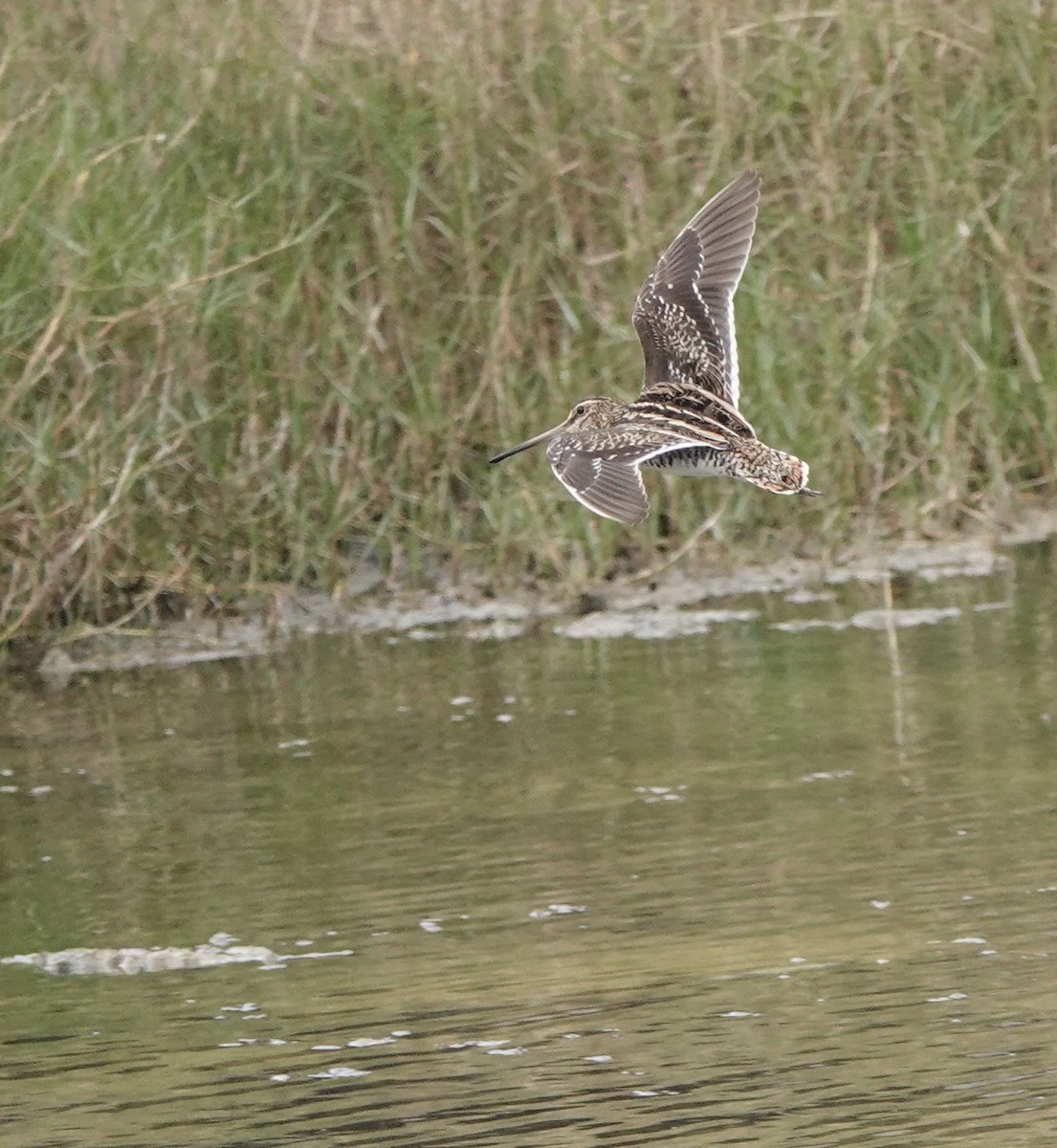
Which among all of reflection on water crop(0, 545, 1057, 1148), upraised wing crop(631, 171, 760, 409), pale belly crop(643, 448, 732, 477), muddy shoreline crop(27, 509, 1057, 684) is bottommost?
reflection on water crop(0, 545, 1057, 1148)

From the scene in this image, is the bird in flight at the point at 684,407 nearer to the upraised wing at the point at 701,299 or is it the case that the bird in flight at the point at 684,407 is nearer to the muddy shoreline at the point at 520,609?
the upraised wing at the point at 701,299

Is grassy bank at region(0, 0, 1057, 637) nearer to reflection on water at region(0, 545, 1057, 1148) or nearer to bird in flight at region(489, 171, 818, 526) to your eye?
reflection on water at region(0, 545, 1057, 1148)

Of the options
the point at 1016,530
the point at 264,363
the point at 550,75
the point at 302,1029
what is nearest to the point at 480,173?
the point at 550,75

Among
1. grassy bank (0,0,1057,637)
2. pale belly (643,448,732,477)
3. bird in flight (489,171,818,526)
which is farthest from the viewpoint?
grassy bank (0,0,1057,637)

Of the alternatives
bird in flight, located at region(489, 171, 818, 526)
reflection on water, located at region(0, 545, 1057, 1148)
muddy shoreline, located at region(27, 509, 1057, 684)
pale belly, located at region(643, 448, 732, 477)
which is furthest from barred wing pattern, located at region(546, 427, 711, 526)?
muddy shoreline, located at region(27, 509, 1057, 684)

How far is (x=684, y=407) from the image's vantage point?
250 inches

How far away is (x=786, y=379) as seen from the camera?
28.4ft

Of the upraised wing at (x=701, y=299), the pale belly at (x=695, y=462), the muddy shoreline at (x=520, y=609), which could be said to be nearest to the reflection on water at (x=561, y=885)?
the muddy shoreline at (x=520, y=609)

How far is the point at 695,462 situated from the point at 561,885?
3.43 ft

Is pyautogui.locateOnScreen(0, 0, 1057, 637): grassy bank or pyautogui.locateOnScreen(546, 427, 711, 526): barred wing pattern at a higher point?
pyautogui.locateOnScreen(0, 0, 1057, 637): grassy bank

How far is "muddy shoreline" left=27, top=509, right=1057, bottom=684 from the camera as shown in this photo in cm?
850

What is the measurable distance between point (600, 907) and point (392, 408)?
3658 mm

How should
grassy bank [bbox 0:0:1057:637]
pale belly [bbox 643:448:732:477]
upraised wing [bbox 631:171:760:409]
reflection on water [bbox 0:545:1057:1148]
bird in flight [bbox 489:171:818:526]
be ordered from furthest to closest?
grassy bank [bbox 0:0:1057:637] < upraised wing [bbox 631:171:760:409] < pale belly [bbox 643:448:732:477] < bird in flight [bbox 489:171:818:526] < reflection on water [bbox 0:545:1057:1148]

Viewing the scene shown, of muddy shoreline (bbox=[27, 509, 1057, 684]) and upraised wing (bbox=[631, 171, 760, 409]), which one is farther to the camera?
muddy shoreline (bbox=[27, 509, 1057, 684])
